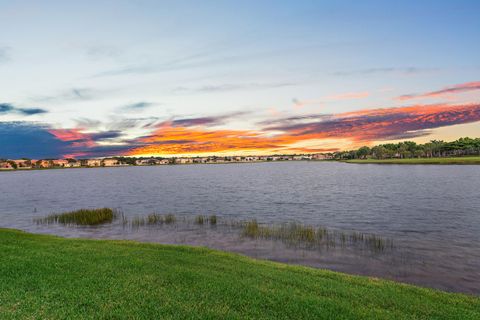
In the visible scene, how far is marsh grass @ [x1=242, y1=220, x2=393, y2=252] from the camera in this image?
27.3 metres

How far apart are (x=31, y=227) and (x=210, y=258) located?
30.3 metres

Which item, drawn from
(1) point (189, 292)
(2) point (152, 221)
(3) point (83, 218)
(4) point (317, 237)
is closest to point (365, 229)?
(4) point (317, 237)

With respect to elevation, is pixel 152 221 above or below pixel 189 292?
below

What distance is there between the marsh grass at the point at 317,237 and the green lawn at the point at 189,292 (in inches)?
473

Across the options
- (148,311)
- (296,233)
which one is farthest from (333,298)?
(296,233)

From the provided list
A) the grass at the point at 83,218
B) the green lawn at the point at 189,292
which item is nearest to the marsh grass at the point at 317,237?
the green lawn at the point at 189,292

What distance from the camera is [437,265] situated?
21938 mm

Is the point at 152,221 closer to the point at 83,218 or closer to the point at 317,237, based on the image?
the point at 83,218

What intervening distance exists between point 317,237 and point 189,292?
1994 cm

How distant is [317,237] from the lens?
29.3m

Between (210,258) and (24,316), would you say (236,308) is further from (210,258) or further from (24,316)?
(210,258)

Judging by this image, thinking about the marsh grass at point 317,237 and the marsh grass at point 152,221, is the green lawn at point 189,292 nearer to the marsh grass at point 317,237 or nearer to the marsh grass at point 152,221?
the marsh grass at point 317,237

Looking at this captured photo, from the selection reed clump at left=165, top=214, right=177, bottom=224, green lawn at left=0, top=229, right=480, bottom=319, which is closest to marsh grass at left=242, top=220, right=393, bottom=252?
reed clump at left=165, top=214, right=177, bottom=224

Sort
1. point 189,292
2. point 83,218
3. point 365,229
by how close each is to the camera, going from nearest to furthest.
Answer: point 189,292, point 365,229, point 83,218
